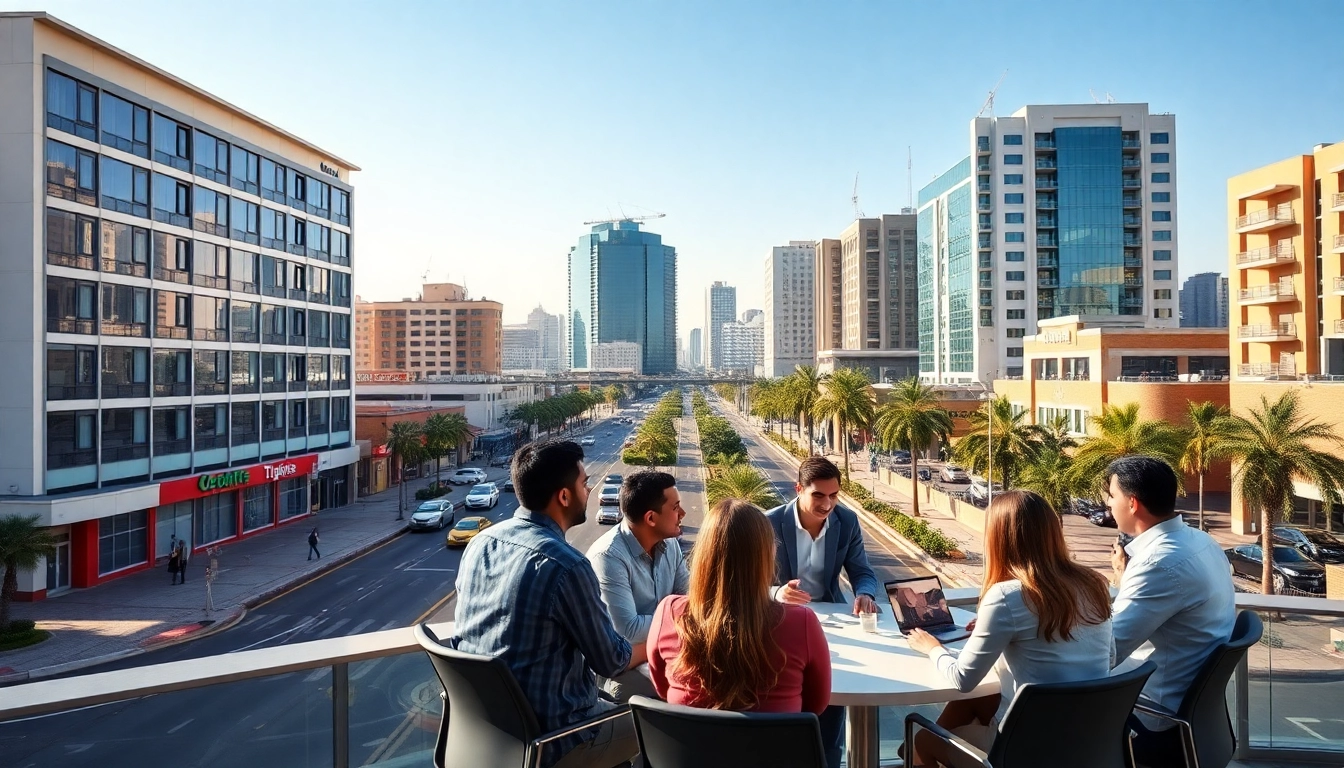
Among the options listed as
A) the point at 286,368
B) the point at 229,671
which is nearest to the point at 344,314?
the point at 286,368

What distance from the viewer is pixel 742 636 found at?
Result: 276 cm

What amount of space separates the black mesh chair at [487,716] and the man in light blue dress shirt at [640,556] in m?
0.99

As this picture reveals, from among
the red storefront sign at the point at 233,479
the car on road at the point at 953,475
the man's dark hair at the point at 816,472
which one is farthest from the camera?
the car on road at the point at 953,475

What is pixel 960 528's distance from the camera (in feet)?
116

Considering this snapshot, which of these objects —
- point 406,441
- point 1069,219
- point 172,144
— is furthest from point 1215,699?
point 1069,219

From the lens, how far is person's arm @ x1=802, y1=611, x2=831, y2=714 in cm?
289

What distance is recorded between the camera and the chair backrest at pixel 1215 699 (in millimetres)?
3416

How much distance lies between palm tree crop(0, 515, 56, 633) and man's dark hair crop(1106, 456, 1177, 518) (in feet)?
80.6

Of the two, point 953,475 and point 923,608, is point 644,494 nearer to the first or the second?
point 923,608

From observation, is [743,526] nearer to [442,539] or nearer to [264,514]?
[442,539]

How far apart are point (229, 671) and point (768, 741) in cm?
258

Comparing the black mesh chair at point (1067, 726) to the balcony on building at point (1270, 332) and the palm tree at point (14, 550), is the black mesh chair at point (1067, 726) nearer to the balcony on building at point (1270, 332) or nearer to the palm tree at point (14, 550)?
the palm tree at point (14, 550)

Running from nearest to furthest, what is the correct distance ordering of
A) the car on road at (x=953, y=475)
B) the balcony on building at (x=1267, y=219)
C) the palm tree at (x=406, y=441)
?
1. the balcony on building at (x=1267, y=219)
2. the palm tree at (x=406, y=441)
3. the car on road at (x=953, y=475)

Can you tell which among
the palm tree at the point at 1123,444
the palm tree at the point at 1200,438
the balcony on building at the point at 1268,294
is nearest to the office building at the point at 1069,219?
the balcony on building at the point at 1268,294
